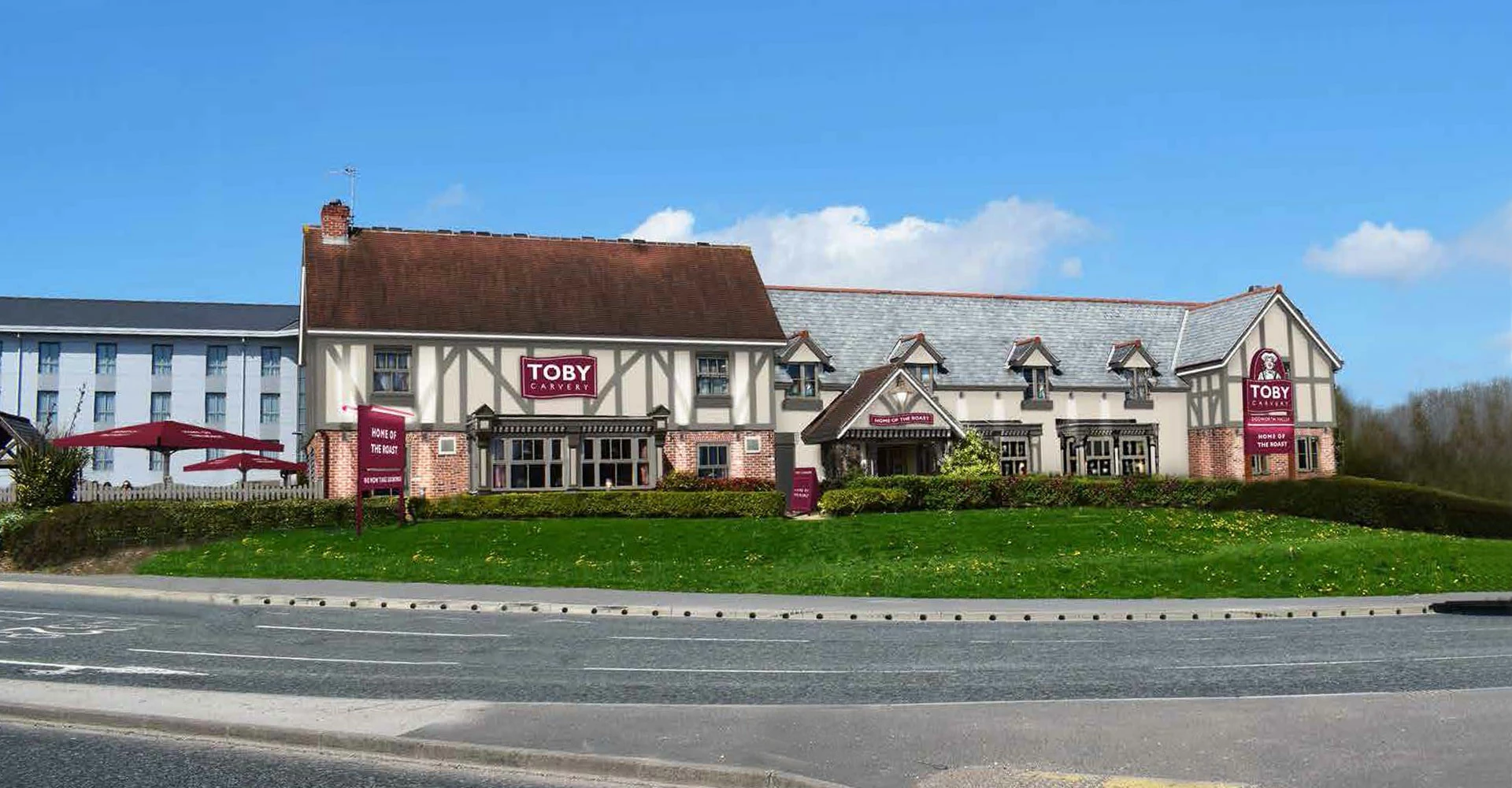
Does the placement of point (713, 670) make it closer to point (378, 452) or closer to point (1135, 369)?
point (378, 452)

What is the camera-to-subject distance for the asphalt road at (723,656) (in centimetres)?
1235

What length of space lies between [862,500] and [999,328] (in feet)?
55.1

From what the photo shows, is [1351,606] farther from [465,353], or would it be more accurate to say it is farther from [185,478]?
[185,478]

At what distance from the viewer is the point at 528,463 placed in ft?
128

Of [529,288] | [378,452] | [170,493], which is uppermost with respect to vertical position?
[529,288]

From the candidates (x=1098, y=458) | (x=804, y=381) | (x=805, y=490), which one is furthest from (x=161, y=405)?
(x=1098, y=458)

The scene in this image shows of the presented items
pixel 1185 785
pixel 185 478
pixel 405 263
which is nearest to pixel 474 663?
pixel 1185 785

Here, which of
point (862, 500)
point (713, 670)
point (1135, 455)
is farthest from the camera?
point (1135, 455)

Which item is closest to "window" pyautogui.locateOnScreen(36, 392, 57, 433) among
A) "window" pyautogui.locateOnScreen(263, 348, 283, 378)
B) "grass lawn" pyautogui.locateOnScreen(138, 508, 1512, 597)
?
"window" pyautogui.locateOnScreen(263, 348, 283, 378)

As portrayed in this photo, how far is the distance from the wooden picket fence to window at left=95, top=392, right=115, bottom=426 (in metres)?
43.2

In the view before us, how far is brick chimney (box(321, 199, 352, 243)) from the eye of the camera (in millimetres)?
41000

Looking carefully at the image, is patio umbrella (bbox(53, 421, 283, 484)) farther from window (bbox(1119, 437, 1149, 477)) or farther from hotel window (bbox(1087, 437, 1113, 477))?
window (bbox(1119, 437, 1149, 477))

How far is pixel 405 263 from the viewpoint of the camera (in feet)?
135

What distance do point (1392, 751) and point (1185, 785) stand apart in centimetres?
219
